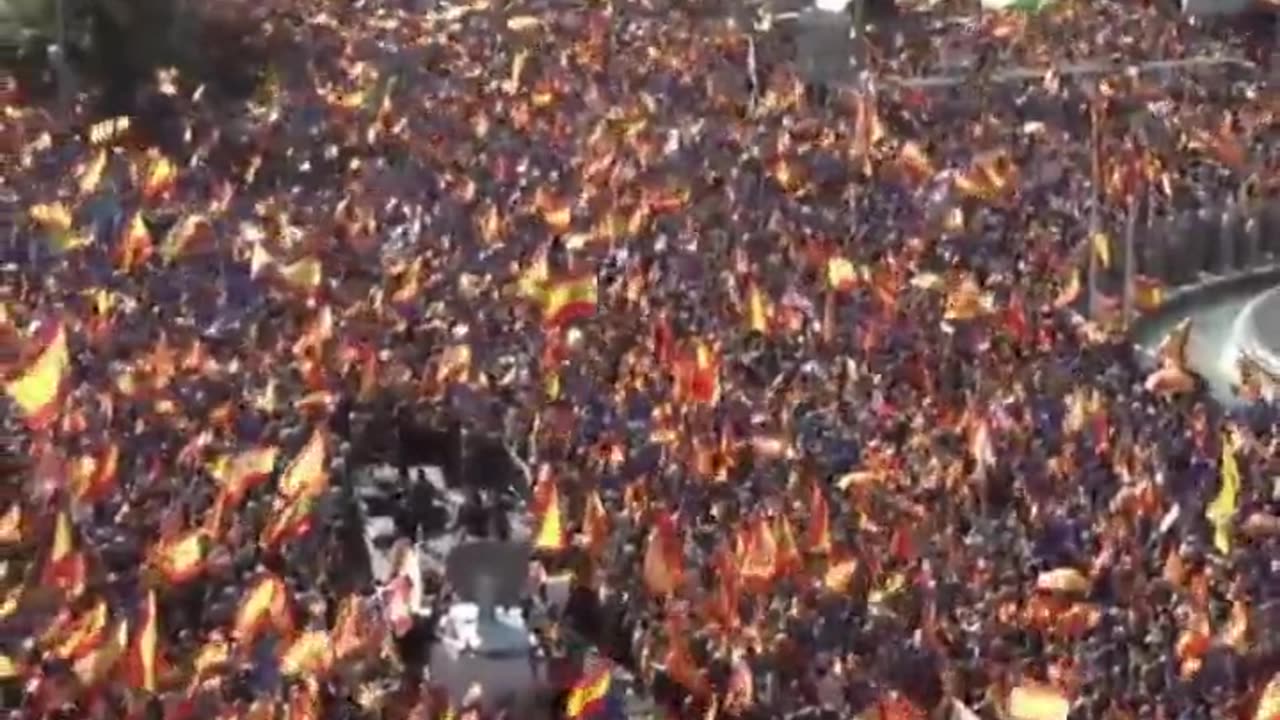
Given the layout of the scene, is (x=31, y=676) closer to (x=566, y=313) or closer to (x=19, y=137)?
(x=566, y=313)

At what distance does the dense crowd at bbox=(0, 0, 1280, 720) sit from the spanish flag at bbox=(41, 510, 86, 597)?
66 mm

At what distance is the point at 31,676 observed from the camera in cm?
2058

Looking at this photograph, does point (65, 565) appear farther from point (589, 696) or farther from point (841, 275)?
point (841, 275)

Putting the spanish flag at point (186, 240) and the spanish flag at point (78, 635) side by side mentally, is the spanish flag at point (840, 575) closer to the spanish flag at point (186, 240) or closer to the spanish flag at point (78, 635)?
the spanish flag at point (78, 635)

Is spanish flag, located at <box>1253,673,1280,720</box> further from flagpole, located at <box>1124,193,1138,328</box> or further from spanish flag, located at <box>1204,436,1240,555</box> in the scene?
flagpole, located at <box>1124,193,1138,328</box>

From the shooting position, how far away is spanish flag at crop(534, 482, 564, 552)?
24219 mm

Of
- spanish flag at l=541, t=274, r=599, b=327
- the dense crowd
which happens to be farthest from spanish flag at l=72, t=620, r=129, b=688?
spanish flag at l=541, t=274, r=599, b=327

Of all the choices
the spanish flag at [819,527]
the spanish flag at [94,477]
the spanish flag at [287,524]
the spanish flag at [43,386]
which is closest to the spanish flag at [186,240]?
the spanish flag at [43,386]

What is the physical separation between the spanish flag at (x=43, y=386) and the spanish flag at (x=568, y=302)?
6071 mm

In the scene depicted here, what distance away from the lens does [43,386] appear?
26.4 meters

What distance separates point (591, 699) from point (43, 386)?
7.95 m

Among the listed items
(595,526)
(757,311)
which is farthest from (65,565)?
(757,311)

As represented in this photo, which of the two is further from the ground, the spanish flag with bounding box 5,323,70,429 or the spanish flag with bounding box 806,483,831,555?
the spanish flag with bounding box 5,323,70,429

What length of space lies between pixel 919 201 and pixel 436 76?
1269 centimetres
